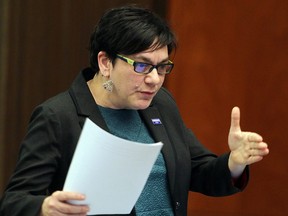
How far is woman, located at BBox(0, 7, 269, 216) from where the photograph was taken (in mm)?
2117

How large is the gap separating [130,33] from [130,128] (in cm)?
34

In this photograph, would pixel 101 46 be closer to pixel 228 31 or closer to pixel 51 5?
pixel 51 5

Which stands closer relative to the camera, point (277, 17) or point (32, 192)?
point (32, 192)

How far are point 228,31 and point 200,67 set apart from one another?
25 centimetres

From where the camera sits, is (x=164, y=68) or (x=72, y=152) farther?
(x=164, y=68)

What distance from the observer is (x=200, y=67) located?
3.82 metres

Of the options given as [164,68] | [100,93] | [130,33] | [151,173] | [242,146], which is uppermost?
[130,33]

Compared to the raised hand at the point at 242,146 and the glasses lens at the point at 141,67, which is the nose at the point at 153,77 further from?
the raised hand at the point at 242,146

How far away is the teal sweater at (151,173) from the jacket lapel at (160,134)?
18mm

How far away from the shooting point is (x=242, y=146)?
2.25 m

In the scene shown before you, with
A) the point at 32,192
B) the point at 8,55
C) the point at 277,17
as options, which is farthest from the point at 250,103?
the point at 32,192

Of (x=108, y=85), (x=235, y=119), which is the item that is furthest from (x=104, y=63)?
(x=235, y=119)

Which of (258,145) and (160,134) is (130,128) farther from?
(258,145)

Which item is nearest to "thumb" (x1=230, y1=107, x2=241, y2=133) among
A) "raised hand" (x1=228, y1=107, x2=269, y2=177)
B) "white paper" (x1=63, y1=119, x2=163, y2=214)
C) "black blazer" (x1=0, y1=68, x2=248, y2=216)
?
"raised hand" (x1=228, y1=107, x2=269, y2=177)
